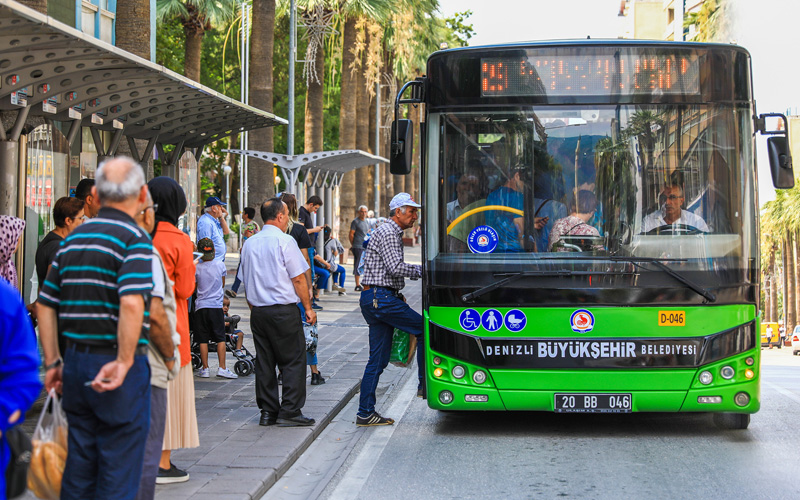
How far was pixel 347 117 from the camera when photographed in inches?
1281

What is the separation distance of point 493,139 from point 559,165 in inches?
21.0

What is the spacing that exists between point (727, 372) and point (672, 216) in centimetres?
122

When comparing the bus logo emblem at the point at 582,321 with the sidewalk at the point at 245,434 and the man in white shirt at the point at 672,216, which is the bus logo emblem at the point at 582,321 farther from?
the sidewalk at the point at 245,434

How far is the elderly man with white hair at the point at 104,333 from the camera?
168 inches

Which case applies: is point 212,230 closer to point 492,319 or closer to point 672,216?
point 492,319

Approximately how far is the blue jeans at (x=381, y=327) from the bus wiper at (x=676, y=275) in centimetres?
173

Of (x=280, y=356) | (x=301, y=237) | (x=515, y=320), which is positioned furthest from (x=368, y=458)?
(x=301, y=237)

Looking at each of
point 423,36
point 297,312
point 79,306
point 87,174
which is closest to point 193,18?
point 423,36

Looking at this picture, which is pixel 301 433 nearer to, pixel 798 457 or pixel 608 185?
pixel 608 185

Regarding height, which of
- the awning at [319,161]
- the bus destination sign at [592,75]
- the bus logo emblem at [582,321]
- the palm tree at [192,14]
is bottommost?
the bus logo emblem at [582,321]

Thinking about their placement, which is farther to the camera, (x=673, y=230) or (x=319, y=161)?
(x=319, y=161)

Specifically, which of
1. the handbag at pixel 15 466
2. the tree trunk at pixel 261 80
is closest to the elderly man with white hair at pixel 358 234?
the tree trunk at pixel 261 80

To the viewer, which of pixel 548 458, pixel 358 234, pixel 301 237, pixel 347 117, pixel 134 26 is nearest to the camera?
pixel 548 458

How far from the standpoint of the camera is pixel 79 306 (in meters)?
4.30
